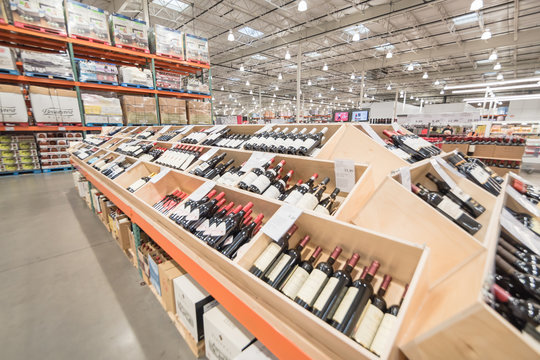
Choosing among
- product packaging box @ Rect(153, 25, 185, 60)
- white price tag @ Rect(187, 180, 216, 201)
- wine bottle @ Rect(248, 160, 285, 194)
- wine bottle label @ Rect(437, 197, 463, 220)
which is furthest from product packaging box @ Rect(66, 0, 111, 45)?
wine bottle label @ Rect(437, 197, 463, 220)

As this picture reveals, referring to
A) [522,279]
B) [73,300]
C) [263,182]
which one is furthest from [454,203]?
[73,300]

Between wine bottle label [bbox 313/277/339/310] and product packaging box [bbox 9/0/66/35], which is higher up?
product packaging box [bbox 9/0/66/35]

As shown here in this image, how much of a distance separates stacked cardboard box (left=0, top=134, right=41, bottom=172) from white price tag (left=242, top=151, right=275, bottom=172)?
7.28 m

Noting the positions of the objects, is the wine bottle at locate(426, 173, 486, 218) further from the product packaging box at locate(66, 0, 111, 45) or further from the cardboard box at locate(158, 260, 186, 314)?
the product packaging box at locate(66, 0, 111, 45)

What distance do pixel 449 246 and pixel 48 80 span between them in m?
7.50

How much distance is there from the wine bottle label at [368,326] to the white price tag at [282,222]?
1.52ft

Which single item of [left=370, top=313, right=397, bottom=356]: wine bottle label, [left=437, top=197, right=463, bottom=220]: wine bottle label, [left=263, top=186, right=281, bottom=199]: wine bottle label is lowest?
[left=370, top=313, right=397, bottom=356]: wine bottle label

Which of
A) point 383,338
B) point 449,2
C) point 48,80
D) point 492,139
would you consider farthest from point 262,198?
point 449,2

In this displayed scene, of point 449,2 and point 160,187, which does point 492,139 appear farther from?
point 160,187

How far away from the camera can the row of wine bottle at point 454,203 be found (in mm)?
1040

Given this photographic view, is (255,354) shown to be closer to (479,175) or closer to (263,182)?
(263,182)

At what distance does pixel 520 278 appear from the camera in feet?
2.39

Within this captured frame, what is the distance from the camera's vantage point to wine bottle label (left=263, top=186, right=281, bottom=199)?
148cm

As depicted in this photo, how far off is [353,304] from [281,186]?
Answer: 90 centimetres
